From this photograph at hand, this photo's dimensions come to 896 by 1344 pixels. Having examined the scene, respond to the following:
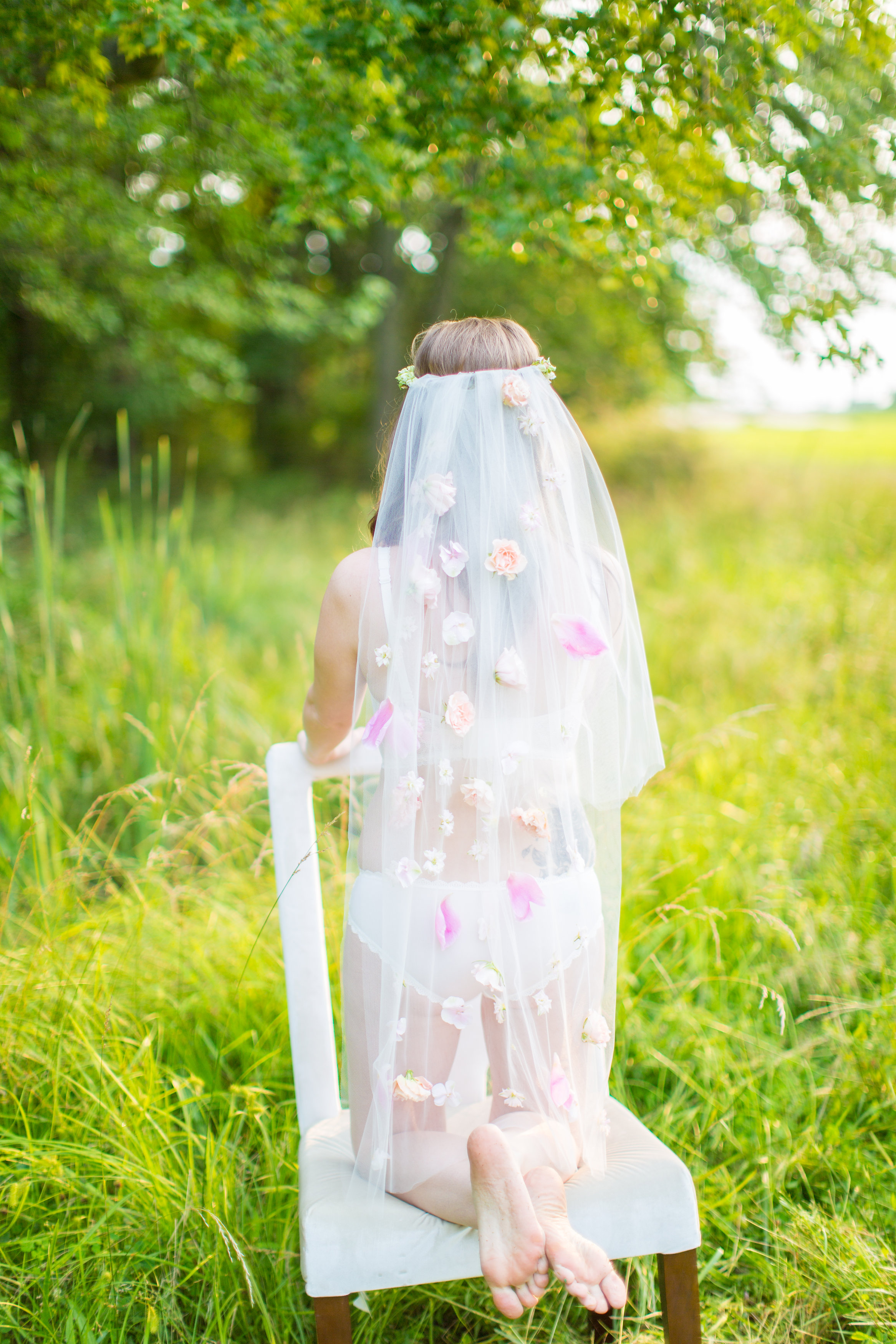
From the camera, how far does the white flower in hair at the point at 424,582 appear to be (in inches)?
58.7

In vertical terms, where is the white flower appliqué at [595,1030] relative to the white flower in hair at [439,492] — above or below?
below

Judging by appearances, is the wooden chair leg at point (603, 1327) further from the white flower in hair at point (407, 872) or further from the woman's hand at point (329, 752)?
the woman's hand at point (329, 752)

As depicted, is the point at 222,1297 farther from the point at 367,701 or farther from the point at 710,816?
the point at 710,816

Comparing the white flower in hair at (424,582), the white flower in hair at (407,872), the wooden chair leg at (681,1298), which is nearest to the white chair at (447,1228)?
the wooden chair leg at (681,1298)

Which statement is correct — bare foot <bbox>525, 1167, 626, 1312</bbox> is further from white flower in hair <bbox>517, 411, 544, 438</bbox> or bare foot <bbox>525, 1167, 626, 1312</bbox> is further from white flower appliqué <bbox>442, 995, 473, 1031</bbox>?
white flower in hair <bbox>517, 411, 544, 438</bbox>

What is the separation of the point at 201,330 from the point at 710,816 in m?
12.1

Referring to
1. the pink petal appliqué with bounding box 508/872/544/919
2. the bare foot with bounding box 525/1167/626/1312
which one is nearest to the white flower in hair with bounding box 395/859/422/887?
the pink petal appliqué with bounding box 508/872/544/919

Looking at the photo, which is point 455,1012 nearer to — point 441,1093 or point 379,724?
point 441,1093

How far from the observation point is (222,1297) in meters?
1.66

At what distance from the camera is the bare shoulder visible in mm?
1548

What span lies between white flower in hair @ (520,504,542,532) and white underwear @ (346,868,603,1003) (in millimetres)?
608

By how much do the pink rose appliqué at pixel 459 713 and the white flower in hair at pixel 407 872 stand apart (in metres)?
0.23

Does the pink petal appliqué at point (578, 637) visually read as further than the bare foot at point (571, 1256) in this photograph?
Yes

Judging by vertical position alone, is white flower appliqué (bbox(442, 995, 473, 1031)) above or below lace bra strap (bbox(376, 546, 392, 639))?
below
